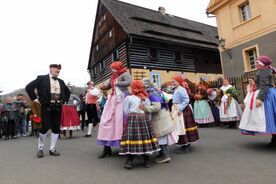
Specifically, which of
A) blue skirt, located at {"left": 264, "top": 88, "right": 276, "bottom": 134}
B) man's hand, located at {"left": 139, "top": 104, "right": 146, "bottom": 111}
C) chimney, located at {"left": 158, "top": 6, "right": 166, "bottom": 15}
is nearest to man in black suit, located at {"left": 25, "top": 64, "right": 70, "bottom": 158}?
man's hand, located at {"left": 139, "top": 104, "right": 146, "bottom": 111}

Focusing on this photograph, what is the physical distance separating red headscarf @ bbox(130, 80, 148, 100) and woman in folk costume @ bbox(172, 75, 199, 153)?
42.6 inches

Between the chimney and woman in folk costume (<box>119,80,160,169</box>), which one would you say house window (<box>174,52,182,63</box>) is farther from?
woman in folk costume (<box>119,80,160,169</box>)

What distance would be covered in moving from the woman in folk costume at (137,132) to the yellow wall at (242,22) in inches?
541

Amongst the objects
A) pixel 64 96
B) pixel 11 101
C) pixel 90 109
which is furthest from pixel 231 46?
pixel 64 96

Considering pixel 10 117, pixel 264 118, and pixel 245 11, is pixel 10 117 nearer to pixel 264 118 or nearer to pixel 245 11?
pixel 264 118

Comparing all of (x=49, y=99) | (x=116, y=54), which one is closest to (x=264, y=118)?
(x=49, y=99)

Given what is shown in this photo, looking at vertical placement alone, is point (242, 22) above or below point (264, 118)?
above

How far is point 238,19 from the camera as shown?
1795 cm

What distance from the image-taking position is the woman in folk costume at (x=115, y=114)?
17.5 feet

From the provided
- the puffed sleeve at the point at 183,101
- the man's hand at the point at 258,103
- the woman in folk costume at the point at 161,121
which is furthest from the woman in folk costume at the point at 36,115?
the man's hand at the point at 258,103

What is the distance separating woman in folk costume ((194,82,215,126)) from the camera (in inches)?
409

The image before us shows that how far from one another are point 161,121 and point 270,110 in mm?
2142

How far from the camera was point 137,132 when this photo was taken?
468 centimetres

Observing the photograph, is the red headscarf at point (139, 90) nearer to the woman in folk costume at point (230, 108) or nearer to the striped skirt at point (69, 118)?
the striped skirt at point (69, 118)
